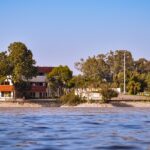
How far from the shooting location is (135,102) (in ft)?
247

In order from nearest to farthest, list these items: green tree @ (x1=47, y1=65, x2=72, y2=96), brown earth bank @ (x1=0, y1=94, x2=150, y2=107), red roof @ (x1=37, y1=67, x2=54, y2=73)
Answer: brown earth bank @ (x1=0, y1=94, x2=150, y2=107) < green tree @ (x1=47, y1=65, x2=72, y2=96) < red roof @ (x1=37, y1=67, x2=54, y2=73)

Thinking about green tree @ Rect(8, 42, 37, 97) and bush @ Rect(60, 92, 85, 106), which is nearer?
bush @ Rect(60, 92, 85, 106)

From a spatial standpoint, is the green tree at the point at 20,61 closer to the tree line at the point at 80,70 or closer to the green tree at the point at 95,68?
the tree line at the point at 80,70

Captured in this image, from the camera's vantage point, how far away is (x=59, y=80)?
312 feet

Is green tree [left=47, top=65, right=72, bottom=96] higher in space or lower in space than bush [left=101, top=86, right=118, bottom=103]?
higher

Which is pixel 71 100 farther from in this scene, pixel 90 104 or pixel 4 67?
pixel 4 67

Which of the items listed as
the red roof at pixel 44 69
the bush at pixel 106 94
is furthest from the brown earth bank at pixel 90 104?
the red roof at pixel 44 69

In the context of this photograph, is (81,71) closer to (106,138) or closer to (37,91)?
(37,91)

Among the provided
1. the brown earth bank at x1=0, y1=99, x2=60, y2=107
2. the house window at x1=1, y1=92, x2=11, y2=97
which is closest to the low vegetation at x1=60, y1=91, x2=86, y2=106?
the brown earth bank at x1=0, y1=99, x2=60, y2=107

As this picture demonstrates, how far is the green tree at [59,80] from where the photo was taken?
94312 millimetres

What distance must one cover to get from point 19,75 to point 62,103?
7.89 m

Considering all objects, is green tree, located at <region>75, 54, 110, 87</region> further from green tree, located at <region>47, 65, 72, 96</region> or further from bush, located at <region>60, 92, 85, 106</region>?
bush, located at <region>60, 92, 85, 106</region>

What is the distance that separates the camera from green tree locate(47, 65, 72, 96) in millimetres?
94312

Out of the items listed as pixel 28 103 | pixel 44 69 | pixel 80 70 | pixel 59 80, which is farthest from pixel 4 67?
pixel 80 70
